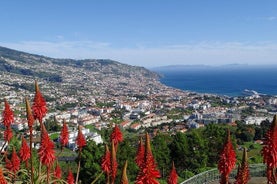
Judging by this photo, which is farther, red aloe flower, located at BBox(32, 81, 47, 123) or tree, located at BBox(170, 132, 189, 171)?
tree, located at BBox(170, 132, 189, 171)

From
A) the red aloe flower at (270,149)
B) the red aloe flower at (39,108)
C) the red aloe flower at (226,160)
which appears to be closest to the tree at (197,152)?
the red aloe flower at (226,160)

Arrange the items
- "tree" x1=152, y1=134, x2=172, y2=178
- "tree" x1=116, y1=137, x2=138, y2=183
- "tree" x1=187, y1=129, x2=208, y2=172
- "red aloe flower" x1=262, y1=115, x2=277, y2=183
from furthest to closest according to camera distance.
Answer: "tree" x1=187, y1=129, x2=208, y2=172 → "tree" x1=152, y1=134, x2=172, y2=178 → "tree" x1=116, y1=137, x2=138, y2=183 → "red aloe flower" x1=262, y1=115, x2=277, y2=183

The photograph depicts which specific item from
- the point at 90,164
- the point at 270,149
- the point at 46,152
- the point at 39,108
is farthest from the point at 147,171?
the point at 90,164

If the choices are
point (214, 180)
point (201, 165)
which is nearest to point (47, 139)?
point (214, 180)

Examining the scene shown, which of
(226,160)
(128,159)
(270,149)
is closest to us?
(270,149)

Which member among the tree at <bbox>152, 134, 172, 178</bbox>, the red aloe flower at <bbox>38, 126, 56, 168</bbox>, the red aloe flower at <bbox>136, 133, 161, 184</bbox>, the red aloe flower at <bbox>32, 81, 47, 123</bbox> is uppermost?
the red aloe flower at <bbox>32, 81, 47, 123</bbox>

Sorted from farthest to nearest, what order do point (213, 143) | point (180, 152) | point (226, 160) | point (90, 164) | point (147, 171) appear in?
1. point (213, 143)
2. point (180, 152)
3. point (90, 164)
4. point (226, 160)
5. point (147, 171)

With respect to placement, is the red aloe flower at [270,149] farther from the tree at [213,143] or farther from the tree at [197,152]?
the tree at [213,143]

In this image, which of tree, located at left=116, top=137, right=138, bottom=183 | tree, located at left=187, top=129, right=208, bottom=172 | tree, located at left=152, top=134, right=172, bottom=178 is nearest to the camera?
tree, located at left=116, top=137, right=138, bottom=183

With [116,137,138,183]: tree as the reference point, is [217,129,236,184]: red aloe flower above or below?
above

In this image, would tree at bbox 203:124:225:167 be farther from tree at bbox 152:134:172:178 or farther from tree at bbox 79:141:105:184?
tree at bbox 79:141:105:184

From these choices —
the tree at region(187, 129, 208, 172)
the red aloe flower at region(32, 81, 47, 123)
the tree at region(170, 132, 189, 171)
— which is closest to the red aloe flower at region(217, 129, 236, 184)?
the red aloe flower at region(32, 81, 47, 123)

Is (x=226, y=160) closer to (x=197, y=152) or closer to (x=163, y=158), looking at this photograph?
(x=163, y=158)
